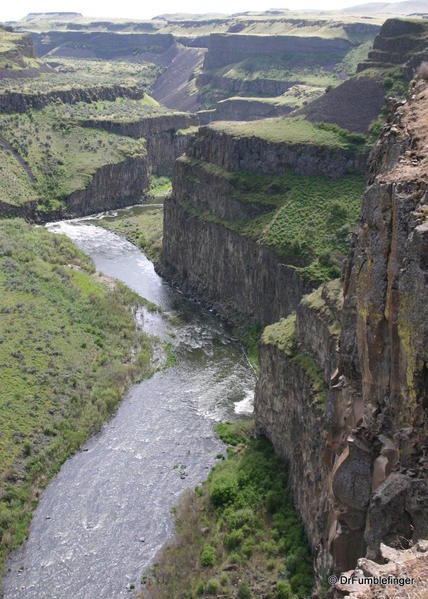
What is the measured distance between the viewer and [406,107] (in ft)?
116

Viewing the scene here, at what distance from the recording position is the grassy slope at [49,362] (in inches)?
2160

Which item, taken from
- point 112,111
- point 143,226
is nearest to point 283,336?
point 143,226

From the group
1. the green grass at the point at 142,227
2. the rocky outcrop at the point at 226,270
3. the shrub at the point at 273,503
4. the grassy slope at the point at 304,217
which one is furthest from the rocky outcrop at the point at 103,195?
the shrub at the point at 273,503

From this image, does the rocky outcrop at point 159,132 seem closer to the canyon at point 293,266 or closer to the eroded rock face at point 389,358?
the canyon at point 293,266

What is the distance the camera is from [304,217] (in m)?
84.1

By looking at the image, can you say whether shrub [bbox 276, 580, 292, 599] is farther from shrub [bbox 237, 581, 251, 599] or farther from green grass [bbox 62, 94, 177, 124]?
green grass [bbox 62, 94, 177, 124]

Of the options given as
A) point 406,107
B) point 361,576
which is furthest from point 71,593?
point 406,107

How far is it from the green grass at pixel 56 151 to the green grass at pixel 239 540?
281ft

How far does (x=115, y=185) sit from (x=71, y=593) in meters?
109

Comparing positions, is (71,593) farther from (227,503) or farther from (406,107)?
(406,107)

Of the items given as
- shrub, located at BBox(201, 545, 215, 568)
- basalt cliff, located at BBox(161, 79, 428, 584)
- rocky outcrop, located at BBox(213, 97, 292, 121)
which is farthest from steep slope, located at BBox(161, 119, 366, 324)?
rocky outcrop, located at BBox(213, 97, 292, 121)

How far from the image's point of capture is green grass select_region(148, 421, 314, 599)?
42781 mm

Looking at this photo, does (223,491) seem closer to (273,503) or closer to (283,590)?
(273,503)

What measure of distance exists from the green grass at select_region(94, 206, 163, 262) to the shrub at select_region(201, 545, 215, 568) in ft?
221
